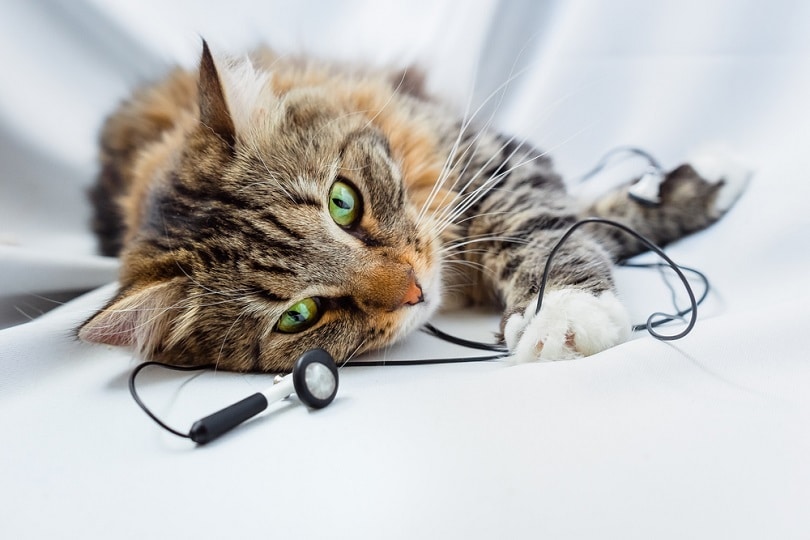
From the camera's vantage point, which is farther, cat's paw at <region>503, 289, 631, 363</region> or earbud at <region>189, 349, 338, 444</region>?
cat's paw at <region>503, 289, 631, 363</region>

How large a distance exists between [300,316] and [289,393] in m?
0.19

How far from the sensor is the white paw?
4.47 ft

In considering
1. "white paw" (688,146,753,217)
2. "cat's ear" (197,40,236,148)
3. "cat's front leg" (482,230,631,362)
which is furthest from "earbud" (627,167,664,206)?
"cat's ear" (197,40,236,148)

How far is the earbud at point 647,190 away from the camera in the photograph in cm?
139

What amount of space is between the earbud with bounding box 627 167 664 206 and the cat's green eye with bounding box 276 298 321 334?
921 mm

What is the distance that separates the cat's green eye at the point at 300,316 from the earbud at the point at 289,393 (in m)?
0.16

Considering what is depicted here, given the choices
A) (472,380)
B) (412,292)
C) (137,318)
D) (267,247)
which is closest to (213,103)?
(267,247)

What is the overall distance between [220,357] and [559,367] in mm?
620

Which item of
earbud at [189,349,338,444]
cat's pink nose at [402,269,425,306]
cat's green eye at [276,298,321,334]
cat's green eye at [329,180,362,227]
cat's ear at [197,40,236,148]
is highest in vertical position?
cat's ear at [197,40,236,148]

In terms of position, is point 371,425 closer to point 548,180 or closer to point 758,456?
point 758,456

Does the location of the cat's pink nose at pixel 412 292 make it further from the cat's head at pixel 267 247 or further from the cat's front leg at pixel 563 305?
the cat's front leg at pixel 563 305

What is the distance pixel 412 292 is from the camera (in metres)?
0.97

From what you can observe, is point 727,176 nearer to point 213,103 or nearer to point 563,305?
point 563,305

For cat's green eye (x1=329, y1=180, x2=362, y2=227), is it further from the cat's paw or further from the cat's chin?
the cat's paw
